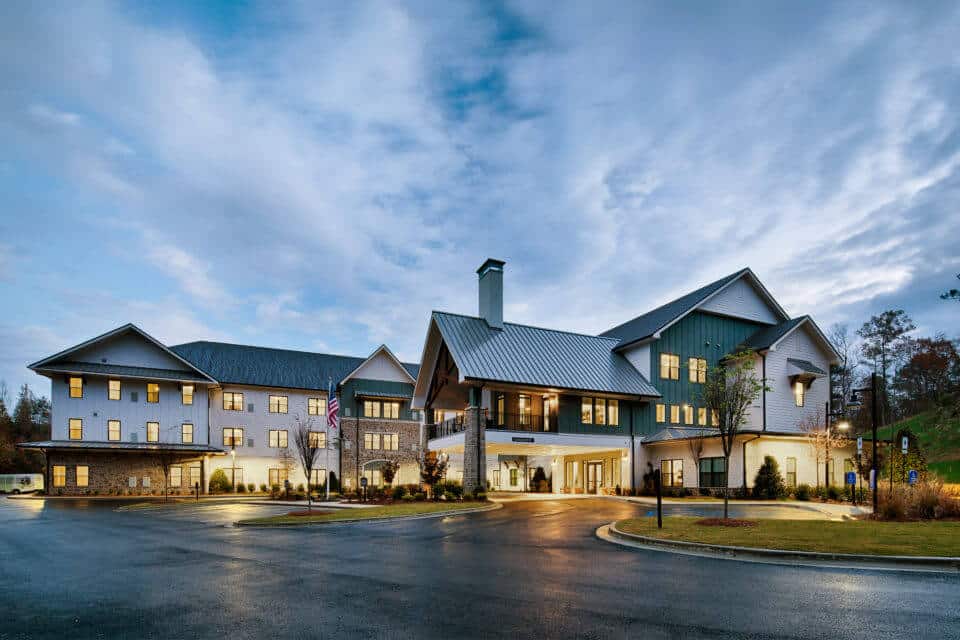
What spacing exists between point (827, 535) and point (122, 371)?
45.6 meters

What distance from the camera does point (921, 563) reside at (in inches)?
475

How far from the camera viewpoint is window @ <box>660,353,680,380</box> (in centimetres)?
4012

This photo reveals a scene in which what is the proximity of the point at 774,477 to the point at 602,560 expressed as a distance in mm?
24228

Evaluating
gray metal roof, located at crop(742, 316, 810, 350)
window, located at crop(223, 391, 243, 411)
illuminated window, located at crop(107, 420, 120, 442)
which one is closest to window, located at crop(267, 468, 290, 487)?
window, located at crop(223, 391, 243, 411)

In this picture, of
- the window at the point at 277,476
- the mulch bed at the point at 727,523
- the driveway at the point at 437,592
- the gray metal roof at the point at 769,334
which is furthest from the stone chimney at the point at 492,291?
the window at the point at 277,476

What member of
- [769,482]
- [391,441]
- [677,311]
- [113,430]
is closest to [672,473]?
[769,482]

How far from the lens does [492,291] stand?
38.7 metres

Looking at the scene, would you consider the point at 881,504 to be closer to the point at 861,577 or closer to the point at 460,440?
the point at 861,577

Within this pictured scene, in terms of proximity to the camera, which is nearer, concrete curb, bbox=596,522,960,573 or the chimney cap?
concrete curb, bbox=596,522,960,573

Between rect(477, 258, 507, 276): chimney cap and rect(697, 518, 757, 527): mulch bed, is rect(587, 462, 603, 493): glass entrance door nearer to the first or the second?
rect(477, 258, 507, 276): chimney cap

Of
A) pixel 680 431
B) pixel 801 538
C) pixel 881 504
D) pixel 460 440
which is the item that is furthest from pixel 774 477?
pixel 801 538

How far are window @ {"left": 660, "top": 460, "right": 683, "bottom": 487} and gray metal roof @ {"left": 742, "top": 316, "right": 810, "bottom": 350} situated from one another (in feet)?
29.7

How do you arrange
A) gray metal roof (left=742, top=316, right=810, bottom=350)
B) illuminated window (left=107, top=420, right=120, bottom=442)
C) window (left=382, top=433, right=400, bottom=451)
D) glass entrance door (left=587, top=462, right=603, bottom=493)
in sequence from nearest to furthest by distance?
gray metal roof (left=742, top=316, right=810, bottom=350)
glass entrance door (left=587, top=462, right=603, bottom=493)
illuminated window (left=107, top=420, right=120, bottom=442)
window (left=382, top=433, right=400, bottom=451)

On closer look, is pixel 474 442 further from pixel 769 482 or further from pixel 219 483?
pixel 219 483
